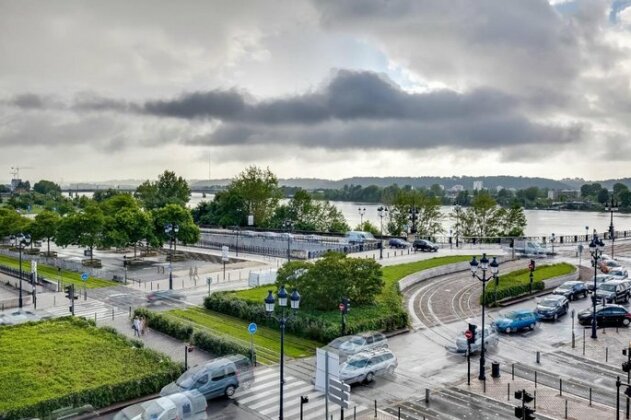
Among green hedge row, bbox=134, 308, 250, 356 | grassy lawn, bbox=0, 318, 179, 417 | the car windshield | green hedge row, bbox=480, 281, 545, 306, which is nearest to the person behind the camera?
grassy lawn, bbox=0, 318, 179, 417

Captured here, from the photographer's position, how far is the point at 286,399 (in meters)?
22.4

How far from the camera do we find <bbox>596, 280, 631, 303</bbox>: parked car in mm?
39531

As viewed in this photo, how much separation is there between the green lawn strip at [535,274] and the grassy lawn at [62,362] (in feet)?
88.1

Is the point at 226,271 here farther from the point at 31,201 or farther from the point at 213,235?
the point at 31,201

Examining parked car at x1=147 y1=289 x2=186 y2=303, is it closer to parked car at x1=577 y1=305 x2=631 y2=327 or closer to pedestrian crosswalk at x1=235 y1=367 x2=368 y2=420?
pedestrian crosswalk at x1=235 y1=367 x2=368 y2=420

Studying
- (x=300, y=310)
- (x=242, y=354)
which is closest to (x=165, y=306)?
(x=300, y=310)

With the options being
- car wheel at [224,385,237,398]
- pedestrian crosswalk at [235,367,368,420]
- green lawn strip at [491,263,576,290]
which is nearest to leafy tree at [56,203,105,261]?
pedestrian crosswalk at [235,367,368,420]

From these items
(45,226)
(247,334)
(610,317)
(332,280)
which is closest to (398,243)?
(610,317)

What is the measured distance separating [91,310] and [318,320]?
1725 cm

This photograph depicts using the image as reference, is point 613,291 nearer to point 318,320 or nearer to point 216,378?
point 318,320

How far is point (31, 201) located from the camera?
183250 mm

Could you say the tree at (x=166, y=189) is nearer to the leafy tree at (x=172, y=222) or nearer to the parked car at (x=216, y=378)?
the leafy tree at (x=172, y=222)

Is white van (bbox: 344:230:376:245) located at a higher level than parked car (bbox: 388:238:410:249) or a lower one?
higher

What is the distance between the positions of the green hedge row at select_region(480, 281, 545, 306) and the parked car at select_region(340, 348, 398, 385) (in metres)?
16.3
